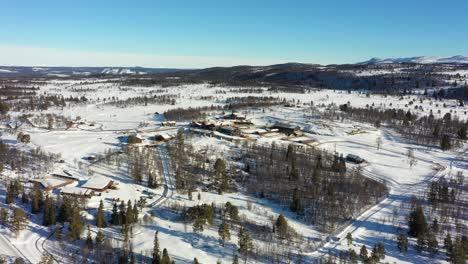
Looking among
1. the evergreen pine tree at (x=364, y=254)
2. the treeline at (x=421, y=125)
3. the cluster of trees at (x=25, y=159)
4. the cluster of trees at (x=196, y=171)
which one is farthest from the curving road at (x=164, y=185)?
the treeline at (x=421, y=125)

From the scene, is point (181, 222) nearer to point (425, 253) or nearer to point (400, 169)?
point (425, 253)

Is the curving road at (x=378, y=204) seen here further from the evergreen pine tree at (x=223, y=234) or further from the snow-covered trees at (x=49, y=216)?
the snow-covered trees at (x=49, y=216)

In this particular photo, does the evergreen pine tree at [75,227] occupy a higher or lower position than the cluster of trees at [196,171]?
lower

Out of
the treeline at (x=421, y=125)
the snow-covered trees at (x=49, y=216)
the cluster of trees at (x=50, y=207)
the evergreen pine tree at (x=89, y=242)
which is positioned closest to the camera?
the evergreen pine tree at (x=89, y=242)

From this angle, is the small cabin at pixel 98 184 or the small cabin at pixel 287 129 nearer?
the small cabin at pixel 98 184

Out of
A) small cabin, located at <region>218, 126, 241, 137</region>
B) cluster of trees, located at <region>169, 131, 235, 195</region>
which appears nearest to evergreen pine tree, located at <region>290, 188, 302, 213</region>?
cluster of trees, located at <region>169, 131, 235, 195</region>

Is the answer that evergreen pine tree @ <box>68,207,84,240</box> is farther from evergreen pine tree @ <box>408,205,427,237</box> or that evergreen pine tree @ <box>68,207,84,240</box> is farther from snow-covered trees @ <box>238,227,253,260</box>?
evergreen pine tree @ <box>408,205,427,237</box>

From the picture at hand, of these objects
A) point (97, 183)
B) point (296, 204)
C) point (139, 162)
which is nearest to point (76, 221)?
point (97, 183)
